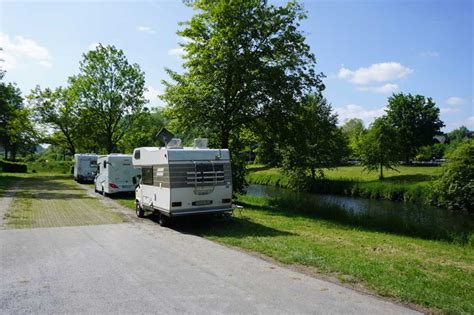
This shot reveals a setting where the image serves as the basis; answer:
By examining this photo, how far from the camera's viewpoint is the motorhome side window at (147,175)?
13361 millimetres

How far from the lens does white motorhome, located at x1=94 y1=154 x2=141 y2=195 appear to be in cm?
2188

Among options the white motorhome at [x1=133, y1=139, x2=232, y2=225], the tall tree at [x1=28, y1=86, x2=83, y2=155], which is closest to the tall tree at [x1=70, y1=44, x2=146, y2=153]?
the tall tree at [x1=28, y1=86, x2=83, y2=155]

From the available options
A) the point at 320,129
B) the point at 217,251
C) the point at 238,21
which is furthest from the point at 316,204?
the point at 217,251

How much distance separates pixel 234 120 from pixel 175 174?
8.82 m

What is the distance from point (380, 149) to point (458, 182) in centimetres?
1495

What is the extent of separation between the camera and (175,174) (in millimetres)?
11828

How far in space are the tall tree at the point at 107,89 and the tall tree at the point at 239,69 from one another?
20863 mm

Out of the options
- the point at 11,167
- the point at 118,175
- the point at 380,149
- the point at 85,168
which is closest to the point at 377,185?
the point at 380,149

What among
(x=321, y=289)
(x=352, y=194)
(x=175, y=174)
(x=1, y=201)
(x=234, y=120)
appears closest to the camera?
(x=321, y=289)

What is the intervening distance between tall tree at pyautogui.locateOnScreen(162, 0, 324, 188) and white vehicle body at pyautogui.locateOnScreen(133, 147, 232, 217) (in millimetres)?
7007

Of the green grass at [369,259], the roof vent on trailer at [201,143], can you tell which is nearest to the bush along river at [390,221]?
the green grass at [369,259]

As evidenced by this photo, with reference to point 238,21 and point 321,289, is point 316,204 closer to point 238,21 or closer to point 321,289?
point 238,21

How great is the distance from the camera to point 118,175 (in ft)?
72.5

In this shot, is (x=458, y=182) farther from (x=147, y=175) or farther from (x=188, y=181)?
(x=147, y=175)
